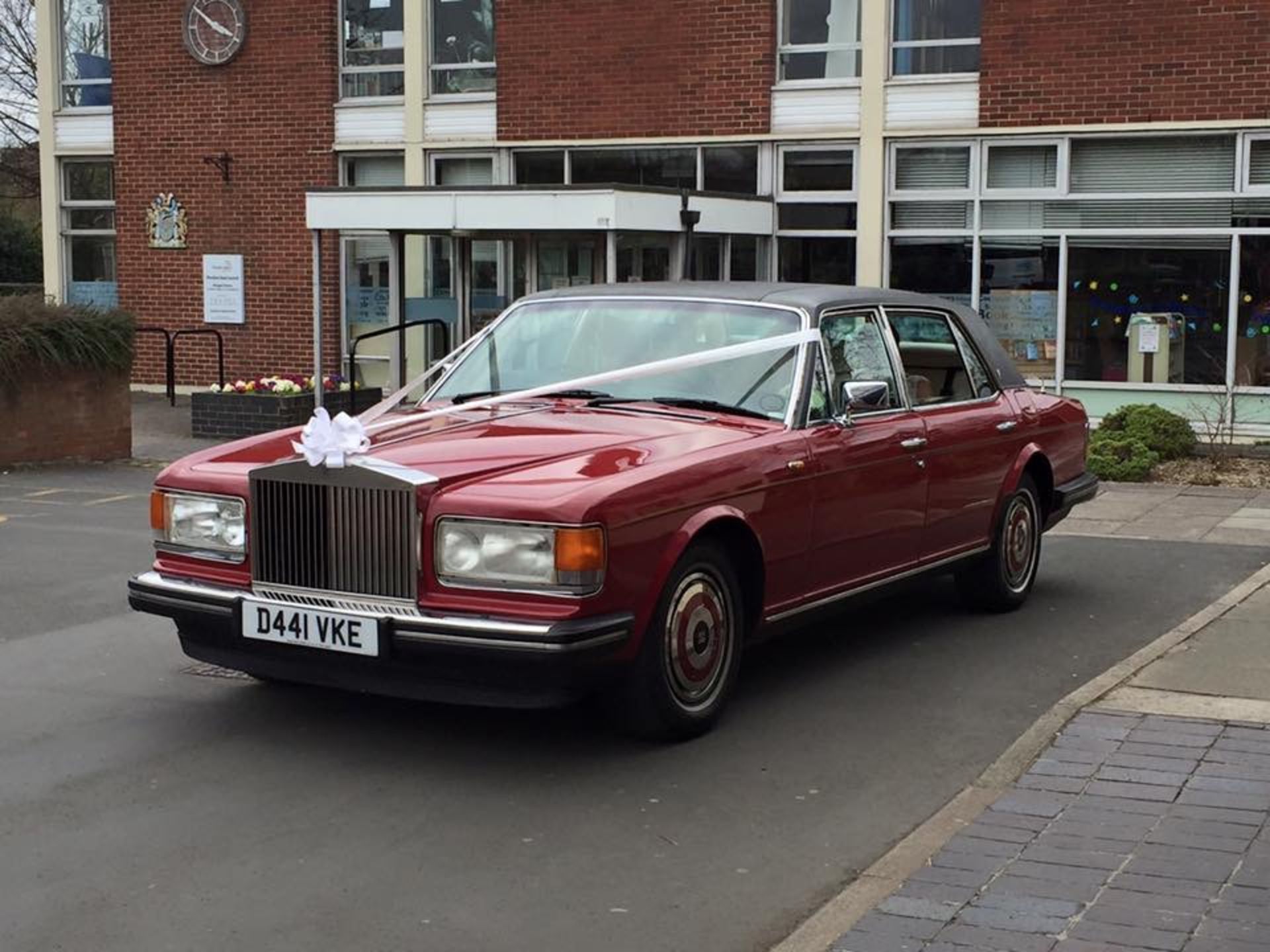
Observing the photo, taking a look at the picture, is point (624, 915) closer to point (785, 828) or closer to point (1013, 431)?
point (785, 828)

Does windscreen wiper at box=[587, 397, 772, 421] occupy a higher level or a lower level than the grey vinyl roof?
lower

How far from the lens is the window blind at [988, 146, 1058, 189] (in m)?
17.6

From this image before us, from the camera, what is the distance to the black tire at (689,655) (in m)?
5.78

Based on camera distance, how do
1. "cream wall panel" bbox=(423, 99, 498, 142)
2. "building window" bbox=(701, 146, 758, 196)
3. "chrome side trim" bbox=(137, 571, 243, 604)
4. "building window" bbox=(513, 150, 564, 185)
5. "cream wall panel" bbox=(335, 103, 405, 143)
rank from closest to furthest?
"chrome side trim" bbox=(137, 571, 243, 604) → "building window" bbox=(701, 146, 758, 196) → "building window" bbox=(513, 150, 564, 185) → "cream wall panel" bbox=(423, 99, 498, 142) → "cream wall panel" bbox=(335, 103, 405, 143)

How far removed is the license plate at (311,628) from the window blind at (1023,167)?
44.3ft

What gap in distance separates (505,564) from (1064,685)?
2.72 meters

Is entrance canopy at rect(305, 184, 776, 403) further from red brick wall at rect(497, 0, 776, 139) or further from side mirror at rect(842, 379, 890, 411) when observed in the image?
side mirror at rect(842, 379, 890, 411)

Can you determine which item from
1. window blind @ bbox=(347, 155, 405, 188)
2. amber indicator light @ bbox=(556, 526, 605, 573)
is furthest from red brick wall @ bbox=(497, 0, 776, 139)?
amber indicator light @ bbox=(556, 526, 605, 573)

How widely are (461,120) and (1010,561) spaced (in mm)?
13421

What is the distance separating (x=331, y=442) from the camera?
5805 millimetres

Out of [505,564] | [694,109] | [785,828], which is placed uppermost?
[694,109]

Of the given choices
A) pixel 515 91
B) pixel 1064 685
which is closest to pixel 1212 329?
pixel 515 91

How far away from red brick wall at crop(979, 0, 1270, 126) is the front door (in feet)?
34.8

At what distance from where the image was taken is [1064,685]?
6945mm
